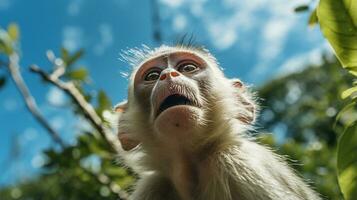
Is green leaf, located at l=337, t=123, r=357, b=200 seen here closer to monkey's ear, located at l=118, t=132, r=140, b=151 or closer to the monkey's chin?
the monkey's chin

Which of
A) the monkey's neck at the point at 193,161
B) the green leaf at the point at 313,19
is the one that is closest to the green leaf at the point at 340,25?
the green leaf at the point at 313,19

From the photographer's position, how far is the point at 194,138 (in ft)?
14.4

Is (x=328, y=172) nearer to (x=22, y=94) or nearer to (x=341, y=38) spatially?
(x=22, y=94)

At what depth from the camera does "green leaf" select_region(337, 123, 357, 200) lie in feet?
8.20

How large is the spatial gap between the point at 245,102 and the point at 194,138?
1.03 meters

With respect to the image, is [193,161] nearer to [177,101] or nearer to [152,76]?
[177,101]

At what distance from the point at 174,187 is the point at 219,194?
638mm

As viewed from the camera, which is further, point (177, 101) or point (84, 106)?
point (84, 106)

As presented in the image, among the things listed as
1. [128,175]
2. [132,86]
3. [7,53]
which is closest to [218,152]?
[132,86]

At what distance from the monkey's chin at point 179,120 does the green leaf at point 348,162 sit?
5.57ft

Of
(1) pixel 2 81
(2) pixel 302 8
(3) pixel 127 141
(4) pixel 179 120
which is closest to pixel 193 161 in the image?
(4) pixel 179 120

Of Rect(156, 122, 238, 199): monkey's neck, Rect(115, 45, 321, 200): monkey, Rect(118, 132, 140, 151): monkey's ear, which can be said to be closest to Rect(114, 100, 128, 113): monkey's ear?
Rect(115, 45, 321, 200): monkey

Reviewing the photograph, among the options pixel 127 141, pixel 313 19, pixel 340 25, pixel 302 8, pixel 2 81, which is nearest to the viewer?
pixel 340 25

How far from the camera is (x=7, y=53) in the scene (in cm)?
588
